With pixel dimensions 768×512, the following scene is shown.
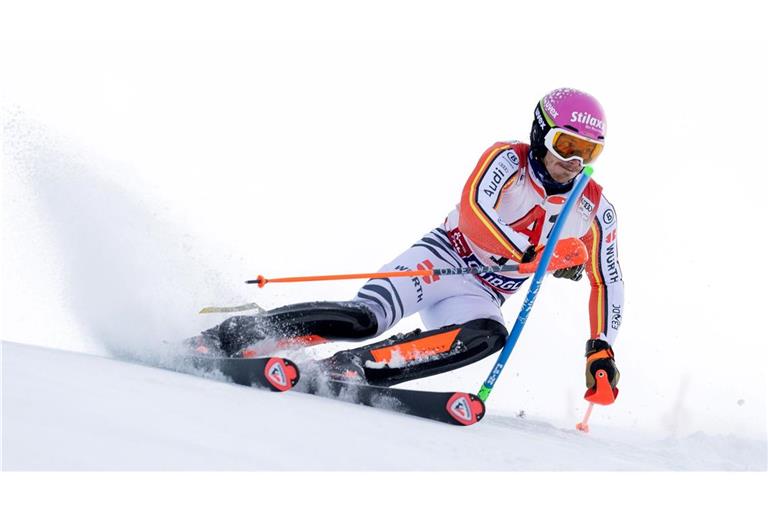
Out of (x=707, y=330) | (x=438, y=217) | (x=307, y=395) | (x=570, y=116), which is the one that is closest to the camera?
(x=307, y=395)

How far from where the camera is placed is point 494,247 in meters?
5.12

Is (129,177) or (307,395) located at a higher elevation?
(129,177)

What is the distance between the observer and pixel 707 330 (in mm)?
9703

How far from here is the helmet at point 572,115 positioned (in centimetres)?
499

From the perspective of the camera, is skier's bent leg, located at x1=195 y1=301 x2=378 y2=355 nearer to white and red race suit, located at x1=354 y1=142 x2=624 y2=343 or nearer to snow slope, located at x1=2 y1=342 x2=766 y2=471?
white and red race suit, located at x1=354 y1=142 x2=624 y2=343

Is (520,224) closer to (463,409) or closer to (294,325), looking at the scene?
(463,409)

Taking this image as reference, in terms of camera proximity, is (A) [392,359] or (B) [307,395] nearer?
(B) [307,395]

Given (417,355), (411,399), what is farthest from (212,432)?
(417,355)

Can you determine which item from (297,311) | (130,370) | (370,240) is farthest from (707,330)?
(130,370)

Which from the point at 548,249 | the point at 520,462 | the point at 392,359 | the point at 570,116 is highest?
the point at 570,116

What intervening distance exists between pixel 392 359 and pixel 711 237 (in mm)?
7869

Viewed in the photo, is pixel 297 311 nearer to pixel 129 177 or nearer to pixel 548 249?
pixel 548 249

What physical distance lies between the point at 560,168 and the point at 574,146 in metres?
0.17

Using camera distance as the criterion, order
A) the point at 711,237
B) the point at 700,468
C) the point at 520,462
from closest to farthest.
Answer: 1. the point at 520,462
2. the point at 700,468
3. the point at 711,237
